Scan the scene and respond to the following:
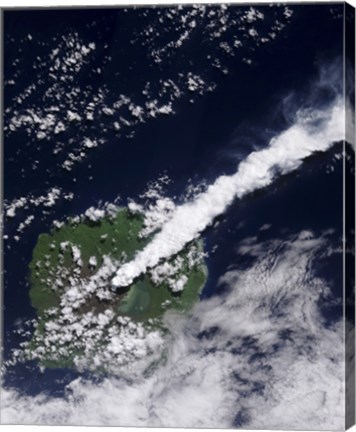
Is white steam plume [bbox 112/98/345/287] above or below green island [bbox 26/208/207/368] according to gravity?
above

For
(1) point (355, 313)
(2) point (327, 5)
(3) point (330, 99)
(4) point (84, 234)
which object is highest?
(2) point (327, 5)

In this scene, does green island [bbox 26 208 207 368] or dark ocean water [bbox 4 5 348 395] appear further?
green island [bbox 26 208 207 368]

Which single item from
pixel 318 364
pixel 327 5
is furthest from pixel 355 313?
pixel 327 5

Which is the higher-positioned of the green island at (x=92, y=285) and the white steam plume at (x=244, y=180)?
the white steam plume at (x=244, y=180)

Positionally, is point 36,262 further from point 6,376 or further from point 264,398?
point 264,398

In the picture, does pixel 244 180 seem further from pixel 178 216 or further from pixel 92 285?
pixel 92 285

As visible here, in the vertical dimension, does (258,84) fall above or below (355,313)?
Result: above
